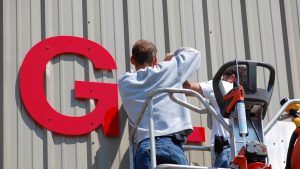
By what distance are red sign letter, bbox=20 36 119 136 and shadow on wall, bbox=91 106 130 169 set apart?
79 millimetres

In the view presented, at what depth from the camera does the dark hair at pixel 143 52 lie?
790 cm

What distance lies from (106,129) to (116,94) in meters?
0.43

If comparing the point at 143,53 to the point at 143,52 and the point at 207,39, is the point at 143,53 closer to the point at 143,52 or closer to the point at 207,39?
the point at 143,52

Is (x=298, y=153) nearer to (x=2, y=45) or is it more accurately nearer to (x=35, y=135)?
(x=35, y=135)

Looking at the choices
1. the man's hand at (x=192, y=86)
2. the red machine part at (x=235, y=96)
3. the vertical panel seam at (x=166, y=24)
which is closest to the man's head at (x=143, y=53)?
the man's hand at (x=192, y=86)

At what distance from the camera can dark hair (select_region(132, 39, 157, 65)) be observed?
7.90m

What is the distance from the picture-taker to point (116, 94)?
845cm

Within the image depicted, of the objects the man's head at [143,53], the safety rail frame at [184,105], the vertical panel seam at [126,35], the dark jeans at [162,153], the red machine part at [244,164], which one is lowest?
the red machine part at [244,164]

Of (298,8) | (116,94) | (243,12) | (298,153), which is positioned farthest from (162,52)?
(298,153)

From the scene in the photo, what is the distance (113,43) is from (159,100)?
128 cm

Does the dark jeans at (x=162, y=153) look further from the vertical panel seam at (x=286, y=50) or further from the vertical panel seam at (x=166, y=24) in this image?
the vertical panel seam at (x=286, y=50)

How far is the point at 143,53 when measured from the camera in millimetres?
7930

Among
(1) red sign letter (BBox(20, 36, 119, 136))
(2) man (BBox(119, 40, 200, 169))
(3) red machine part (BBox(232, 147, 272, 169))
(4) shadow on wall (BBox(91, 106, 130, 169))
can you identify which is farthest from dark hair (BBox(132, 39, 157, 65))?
(3) red machine part (BBox(232, 147, 272, 169))

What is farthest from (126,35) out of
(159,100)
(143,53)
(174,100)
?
(174,100)
